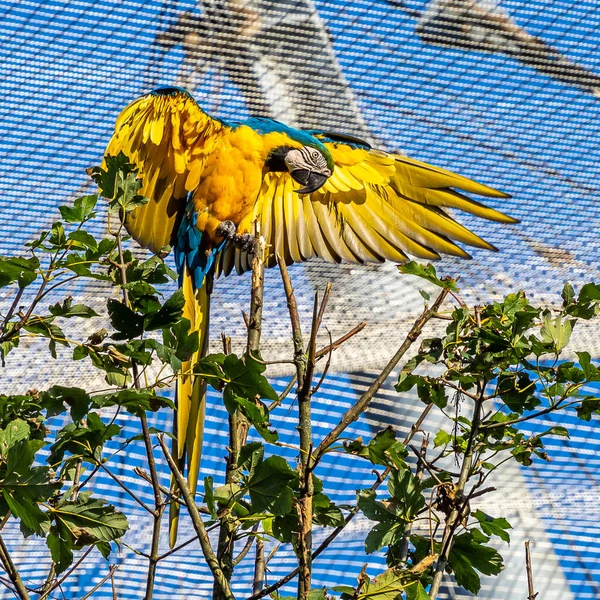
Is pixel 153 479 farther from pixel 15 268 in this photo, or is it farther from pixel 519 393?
pixel 519 393

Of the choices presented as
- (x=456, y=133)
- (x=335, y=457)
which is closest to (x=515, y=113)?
(x=456, y=133)

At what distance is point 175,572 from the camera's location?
4.56 feet

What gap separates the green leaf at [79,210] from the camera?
0.58m

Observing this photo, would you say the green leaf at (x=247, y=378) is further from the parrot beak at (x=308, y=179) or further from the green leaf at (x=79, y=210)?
the parrot beak at (x=308, y=179)

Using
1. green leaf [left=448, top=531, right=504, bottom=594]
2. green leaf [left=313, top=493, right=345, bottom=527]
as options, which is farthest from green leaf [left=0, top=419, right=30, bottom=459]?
green leaf [left=448, top=531, right=504, bottom=594]

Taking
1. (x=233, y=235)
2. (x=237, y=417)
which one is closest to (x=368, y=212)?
(x=233, y=235)

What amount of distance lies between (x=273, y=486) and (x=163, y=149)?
0.93 m

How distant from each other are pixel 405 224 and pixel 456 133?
25 centimetres

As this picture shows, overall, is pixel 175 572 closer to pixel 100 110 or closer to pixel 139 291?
pixel 100 110

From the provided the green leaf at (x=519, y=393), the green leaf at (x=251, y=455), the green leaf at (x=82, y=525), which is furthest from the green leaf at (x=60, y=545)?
the green leaf at (x=519, y=393)

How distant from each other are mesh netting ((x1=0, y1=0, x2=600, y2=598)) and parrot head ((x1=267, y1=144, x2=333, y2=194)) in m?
0.18

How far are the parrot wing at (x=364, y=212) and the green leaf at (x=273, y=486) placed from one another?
0.88 meters

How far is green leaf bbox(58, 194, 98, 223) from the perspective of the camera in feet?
1.92

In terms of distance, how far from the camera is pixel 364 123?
1.55 m
